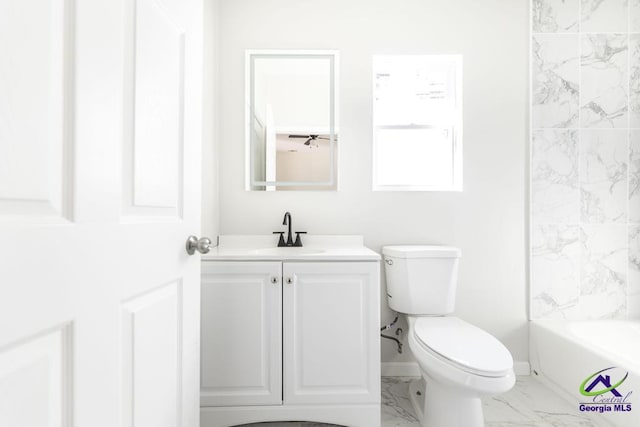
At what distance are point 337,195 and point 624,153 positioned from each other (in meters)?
1.76

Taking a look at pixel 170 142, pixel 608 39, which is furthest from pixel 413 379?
pixel 608 39

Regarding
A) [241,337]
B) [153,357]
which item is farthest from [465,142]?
[153,357]

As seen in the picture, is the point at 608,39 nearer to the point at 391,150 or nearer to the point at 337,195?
the point at 391,150

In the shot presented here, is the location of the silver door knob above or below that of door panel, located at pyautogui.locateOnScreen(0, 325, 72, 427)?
above

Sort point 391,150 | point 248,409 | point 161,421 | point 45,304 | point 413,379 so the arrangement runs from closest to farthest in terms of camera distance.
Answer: point 45,304 < point 161,421 < point 248,409 < point 413,379 < point 391,150

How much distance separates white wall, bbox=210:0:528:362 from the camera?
1.97 meters

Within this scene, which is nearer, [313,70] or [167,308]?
[167,308]

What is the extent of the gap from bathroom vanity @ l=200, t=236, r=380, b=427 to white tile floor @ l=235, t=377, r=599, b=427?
0.17m

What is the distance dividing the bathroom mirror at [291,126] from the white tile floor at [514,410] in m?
1.22

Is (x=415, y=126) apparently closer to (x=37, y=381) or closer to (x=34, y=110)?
(x=34, y=110)

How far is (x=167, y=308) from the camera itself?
2.61 ft

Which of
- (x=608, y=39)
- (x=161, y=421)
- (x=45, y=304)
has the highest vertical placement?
(x=608, y=39)

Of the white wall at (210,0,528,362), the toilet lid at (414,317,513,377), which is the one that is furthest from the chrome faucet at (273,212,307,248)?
the toilet lid at (414,317,513,377)

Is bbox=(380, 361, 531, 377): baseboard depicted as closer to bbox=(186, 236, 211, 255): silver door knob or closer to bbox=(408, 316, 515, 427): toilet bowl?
bbox=(408, 316, 515, 427): toilet bowl
